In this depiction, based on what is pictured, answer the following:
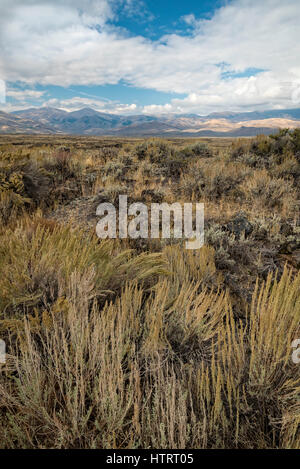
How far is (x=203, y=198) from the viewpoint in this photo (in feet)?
18.3

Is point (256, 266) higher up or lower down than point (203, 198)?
lower down

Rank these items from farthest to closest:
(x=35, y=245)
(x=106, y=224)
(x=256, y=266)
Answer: (x=106, y=224) → (x=256, y=266) → (x=35, y=245)

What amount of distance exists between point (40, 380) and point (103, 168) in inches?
263

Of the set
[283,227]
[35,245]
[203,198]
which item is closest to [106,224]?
[35,245]

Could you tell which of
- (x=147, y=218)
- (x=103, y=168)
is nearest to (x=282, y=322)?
(x=147, y=218)

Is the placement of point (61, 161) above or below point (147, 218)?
above

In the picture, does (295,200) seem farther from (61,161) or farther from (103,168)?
(61,161)

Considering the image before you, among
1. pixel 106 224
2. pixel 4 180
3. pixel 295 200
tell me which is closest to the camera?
pixel 106 224

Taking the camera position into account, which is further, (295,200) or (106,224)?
(295,200)

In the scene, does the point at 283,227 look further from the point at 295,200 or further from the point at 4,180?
the point at 4,180
